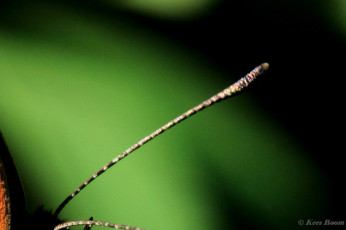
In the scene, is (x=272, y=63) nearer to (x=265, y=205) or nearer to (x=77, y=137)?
(x=265, y=205)

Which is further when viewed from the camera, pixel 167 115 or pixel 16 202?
pixel 167 115

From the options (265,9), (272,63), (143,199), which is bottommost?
(143,199)

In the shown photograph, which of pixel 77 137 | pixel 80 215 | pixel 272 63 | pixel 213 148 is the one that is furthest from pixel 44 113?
pixel 272 63

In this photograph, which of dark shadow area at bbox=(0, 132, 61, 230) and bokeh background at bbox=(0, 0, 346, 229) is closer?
dark shadow area at bbox=(0, 132, 61, 230)

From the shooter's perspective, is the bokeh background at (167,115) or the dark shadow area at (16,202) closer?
the dark shadow area at (16,202)

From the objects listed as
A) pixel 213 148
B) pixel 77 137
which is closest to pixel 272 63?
pixel 213 148

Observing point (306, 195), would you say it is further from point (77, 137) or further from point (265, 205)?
point (77, 137)

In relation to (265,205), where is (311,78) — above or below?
above
